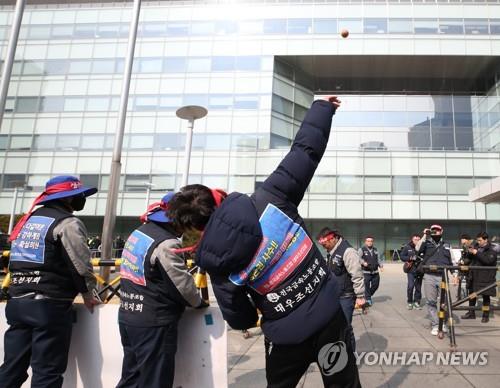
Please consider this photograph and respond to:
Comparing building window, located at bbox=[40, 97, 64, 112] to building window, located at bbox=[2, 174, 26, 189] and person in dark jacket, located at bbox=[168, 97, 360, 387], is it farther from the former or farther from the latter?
person in dark jacket, located at bbox=[168, 97, 360, 387]

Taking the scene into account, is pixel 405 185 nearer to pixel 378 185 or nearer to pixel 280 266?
pixel 378 185

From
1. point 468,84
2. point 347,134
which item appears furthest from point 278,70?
point 468,84

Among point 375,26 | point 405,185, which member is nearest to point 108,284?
point 405,185

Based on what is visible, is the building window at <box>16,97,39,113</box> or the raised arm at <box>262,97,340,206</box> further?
the building window at <box>16,97,39,113</box>

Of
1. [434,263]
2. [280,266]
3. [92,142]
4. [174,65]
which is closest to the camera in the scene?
[280,266]

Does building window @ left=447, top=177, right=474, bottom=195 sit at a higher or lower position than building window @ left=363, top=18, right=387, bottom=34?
lower

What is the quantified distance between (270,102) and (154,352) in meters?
32.5

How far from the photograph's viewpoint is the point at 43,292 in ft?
10.1

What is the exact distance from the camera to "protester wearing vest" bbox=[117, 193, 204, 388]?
287 cm

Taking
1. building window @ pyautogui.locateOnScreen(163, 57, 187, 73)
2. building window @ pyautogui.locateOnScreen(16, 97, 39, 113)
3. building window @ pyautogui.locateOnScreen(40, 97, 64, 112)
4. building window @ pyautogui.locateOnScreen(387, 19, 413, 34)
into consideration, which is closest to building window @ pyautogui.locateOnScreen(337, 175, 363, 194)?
building window @ pyautogui.locateOnScreen(387, 19, 413, 34)

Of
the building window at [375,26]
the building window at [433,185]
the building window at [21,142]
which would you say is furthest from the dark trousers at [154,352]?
the building window at [21,142]

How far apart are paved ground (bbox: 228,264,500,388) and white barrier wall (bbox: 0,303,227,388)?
4.00 feet

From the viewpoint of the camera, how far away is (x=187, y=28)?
36.4 m

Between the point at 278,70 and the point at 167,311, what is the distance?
34974mm
